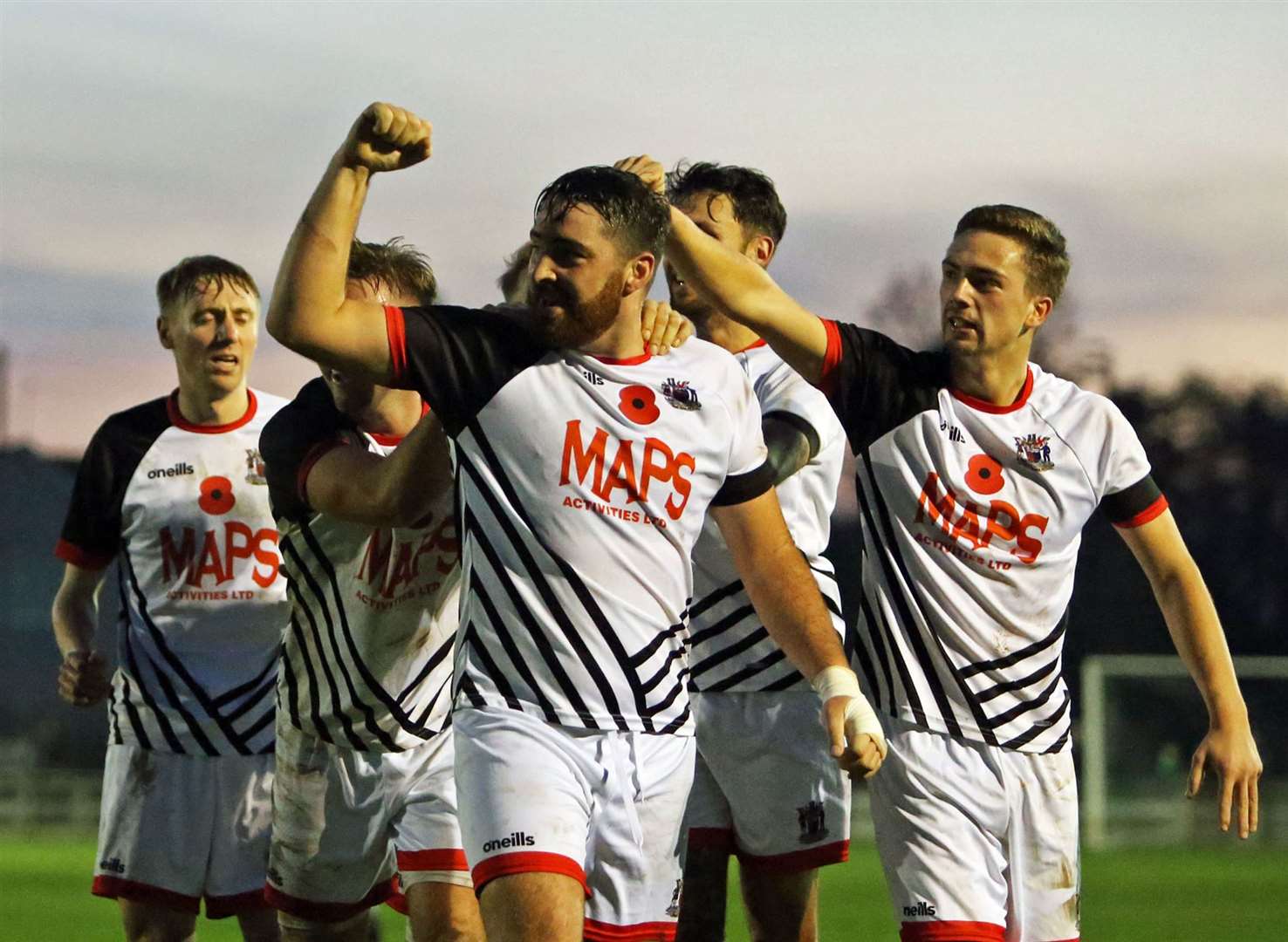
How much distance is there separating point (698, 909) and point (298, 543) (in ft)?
6.16

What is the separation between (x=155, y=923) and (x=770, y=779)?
8.09ft

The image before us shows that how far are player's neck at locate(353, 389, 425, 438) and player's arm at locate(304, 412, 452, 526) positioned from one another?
523 mm

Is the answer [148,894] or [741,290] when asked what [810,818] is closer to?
[741,290]

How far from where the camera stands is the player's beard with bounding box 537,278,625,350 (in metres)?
5.26

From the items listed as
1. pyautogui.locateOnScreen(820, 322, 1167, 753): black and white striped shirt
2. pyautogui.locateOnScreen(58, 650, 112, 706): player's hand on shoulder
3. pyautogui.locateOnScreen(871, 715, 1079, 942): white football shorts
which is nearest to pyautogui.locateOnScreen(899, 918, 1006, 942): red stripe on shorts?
pyautogui.locateOnScreen(871, 715, 1079, 942): white football shorts

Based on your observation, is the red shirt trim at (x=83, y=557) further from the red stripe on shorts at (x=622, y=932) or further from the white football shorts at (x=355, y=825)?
the red stripe on shorts at (x=622, y=932)

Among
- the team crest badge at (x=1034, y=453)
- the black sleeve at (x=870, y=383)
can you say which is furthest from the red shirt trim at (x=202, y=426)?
the team crest badge at (x=1034, y=453)

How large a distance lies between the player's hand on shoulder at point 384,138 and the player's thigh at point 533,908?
174cm

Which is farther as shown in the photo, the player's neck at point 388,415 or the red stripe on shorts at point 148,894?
the red stripe on shorts at point 148,894

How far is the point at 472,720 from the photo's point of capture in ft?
16.9

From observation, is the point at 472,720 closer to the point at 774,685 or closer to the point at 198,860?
the point at 774,685

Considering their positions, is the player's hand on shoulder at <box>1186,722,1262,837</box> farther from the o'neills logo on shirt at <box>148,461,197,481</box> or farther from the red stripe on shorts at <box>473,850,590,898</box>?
the o'neills logo on shirt at <box>148,461,197,481</box>

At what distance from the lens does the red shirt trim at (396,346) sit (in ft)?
16.6

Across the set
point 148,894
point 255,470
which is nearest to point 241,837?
point 148,894
